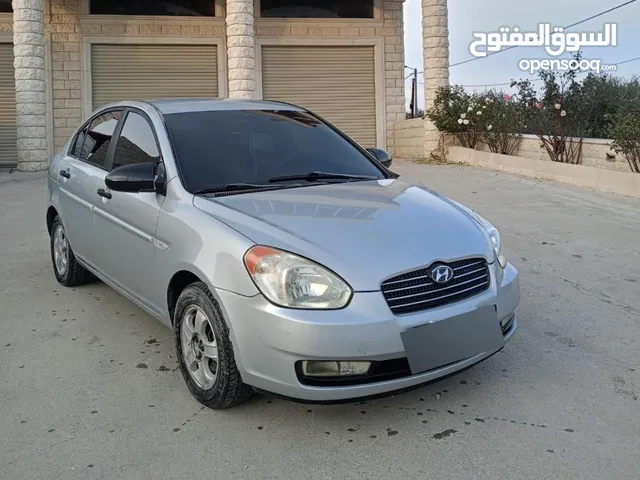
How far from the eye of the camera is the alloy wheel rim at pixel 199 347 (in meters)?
3.11

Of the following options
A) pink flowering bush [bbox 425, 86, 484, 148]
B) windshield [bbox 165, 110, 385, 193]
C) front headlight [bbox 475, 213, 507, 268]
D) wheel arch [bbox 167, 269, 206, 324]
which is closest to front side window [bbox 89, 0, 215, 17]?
pink flowering bush [bbox 425, 86, 484, 148]

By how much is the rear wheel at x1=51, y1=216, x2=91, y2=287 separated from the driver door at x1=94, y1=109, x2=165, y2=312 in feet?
2.71

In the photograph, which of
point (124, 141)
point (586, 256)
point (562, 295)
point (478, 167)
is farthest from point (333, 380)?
point (478, 167)

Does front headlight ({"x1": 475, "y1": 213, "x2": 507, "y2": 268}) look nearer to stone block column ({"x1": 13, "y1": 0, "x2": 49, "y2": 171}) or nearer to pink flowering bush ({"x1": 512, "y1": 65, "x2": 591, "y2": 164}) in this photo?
pink flowering bush ({"x1": 512, "y1": 65, "x2": 591, "y2": 164})

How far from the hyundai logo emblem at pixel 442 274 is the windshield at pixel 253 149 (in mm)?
1244

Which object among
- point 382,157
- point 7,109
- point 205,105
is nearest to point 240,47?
point 7,109

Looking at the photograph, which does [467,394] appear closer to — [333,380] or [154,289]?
[333,380]

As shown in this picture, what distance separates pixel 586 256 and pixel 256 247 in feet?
14.1

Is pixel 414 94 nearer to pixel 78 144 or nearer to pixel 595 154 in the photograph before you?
pixel 595 154

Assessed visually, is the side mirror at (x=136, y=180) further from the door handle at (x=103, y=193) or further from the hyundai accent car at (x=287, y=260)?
the door handle at (x=103, y=193)

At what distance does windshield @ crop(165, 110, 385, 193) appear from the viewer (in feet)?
12.3

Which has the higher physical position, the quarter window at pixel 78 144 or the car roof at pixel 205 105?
the car roof at pixel 205 105

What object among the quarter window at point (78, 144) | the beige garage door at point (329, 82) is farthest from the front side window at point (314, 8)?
the quarter window at point (78, 144)

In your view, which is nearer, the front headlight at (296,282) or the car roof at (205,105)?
the front headlight at (296,282)
